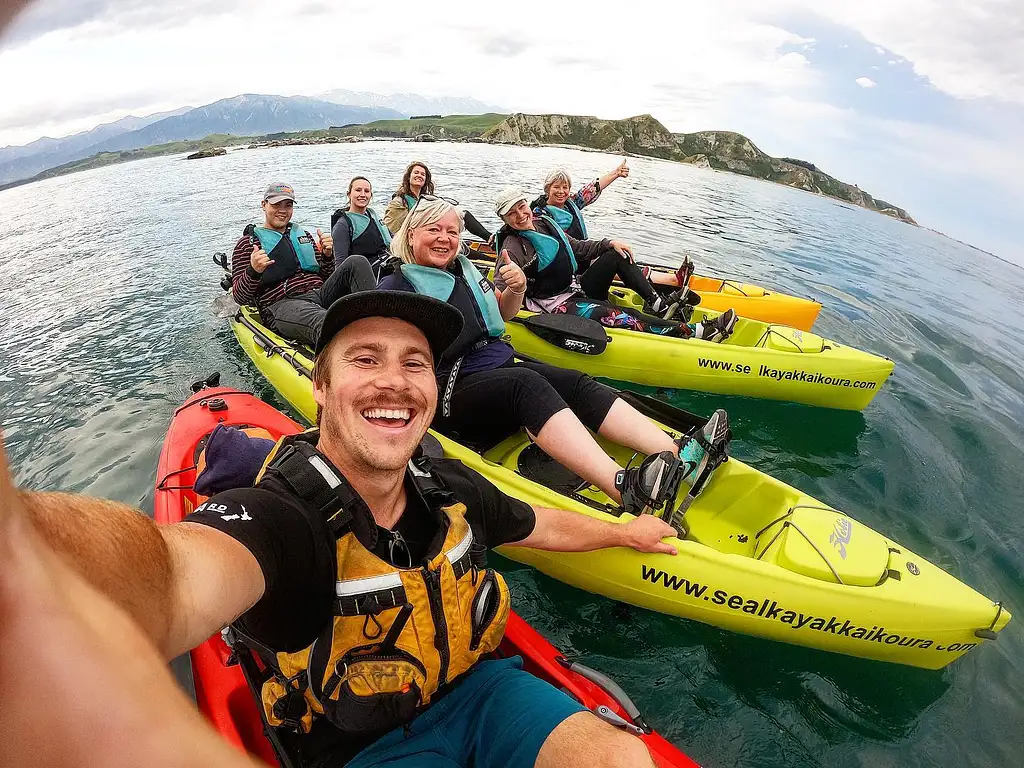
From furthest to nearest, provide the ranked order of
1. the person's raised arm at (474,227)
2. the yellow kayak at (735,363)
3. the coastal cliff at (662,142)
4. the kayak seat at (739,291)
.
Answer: the coastal cliff at (662,142) < the person's raised arm at (474,227) < the kayak seat at (739,291) < the yellow kayak at (735,363)

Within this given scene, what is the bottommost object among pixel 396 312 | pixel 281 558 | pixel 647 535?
pixel 647 535

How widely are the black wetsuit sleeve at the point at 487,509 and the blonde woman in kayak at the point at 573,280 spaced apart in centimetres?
435

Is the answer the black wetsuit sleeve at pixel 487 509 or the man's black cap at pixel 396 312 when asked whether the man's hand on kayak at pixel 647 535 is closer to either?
the black wetsuit sleeve at pixel 487 509

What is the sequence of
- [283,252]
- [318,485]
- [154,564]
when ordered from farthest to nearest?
1. [283,252]
2. [318,485]
3. [154,564]

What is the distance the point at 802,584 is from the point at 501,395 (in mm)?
2345

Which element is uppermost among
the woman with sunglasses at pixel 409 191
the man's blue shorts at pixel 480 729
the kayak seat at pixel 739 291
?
the woman with sunglasses at pixel 409 191

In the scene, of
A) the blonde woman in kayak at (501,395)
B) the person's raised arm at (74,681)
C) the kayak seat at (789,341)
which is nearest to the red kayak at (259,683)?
the blonde woman in kayak at (501,395)

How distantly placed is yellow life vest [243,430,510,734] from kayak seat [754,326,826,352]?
5616 mm

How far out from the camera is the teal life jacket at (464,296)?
398 cm

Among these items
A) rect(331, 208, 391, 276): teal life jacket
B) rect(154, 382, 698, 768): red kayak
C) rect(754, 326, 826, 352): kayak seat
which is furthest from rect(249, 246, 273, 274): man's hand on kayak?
rect(754, 326, 826, 352): kayak seat

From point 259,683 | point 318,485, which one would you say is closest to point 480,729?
point 259,683

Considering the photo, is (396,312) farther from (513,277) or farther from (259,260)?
(259,260)

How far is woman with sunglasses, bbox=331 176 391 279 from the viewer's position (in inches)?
282

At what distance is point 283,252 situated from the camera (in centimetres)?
665
